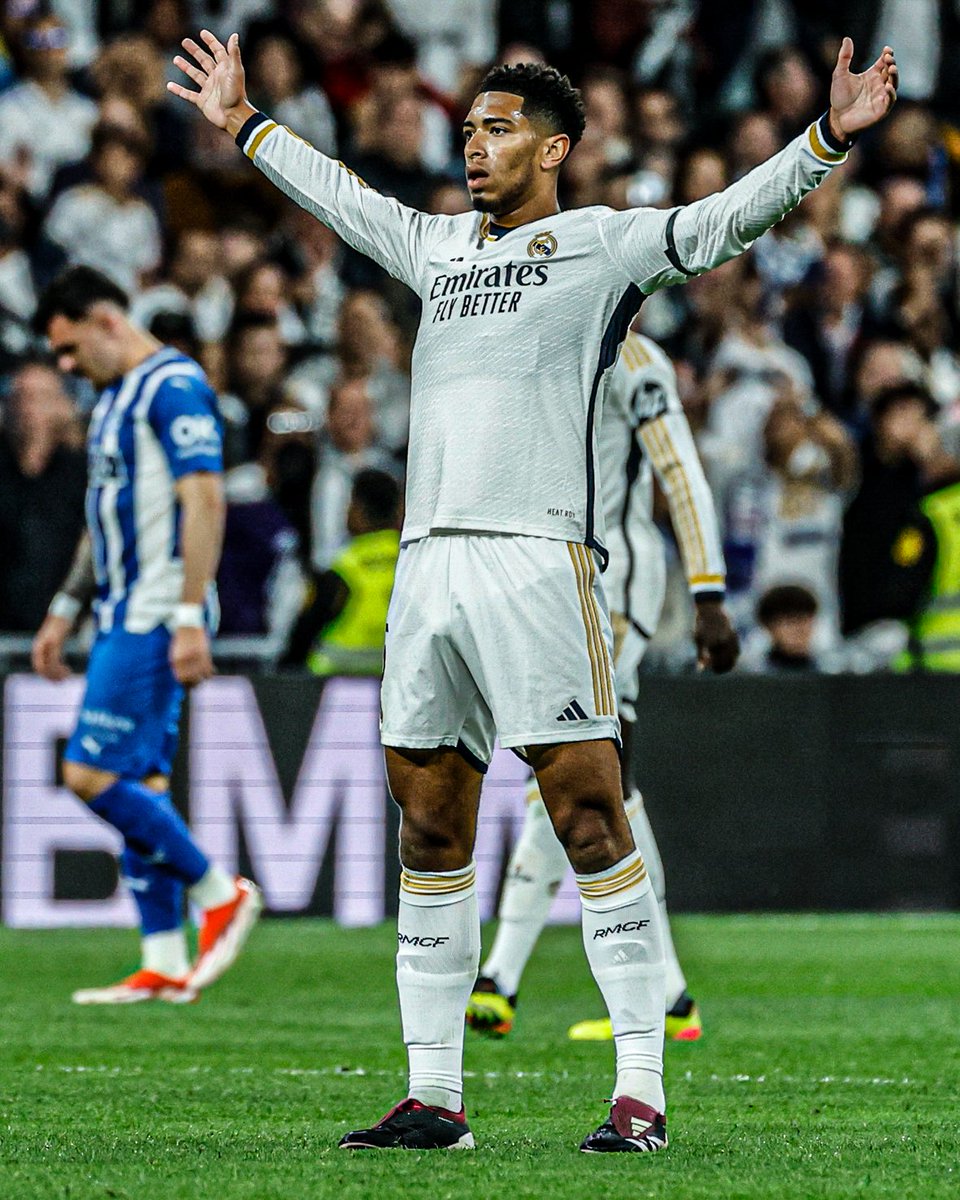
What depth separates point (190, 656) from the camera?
764 centimetres

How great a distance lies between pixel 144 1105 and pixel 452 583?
156 centimetres

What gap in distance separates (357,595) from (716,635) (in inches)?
161

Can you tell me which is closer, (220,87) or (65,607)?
(220,87)

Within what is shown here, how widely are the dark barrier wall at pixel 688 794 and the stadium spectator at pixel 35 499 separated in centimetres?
59

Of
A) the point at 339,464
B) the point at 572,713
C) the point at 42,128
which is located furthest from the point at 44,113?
the point at 572,713

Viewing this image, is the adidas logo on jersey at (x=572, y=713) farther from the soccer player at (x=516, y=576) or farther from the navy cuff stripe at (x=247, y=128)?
the navy cuff stripe at (x=247, y=128)

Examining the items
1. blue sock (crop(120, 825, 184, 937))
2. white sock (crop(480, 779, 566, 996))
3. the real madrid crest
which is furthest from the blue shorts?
the real madrid crest

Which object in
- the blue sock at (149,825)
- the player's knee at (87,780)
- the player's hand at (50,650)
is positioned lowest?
the blue sock at (149,825)

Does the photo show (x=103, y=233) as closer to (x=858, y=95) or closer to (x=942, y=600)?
(x=942, y=600)

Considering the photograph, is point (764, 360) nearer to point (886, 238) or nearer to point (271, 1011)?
point (886, 238)

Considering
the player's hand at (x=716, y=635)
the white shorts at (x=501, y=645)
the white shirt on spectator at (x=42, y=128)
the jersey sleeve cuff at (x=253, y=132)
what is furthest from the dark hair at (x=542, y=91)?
the white shirt on spectator at (x=42, y=128)

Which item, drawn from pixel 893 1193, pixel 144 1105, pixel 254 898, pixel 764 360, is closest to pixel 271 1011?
pixel 254 898

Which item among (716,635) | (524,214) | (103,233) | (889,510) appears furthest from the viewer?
(103,233)

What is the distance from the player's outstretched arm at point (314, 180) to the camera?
491 cm
